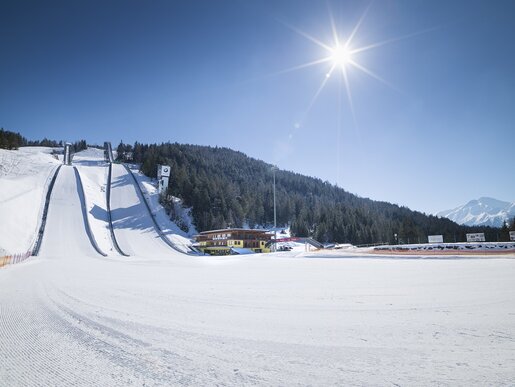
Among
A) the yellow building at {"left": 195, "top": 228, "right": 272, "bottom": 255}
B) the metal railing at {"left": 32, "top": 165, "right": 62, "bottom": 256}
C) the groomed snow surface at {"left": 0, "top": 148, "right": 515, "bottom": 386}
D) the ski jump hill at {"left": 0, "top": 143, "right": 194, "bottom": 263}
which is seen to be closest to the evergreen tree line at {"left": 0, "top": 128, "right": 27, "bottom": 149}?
the ski jump hill at {"left": 0, "top": 143, "right": 194, "bottom": 263}

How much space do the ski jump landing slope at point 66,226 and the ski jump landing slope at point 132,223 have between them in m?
6.56

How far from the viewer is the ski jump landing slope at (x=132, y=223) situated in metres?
55.4

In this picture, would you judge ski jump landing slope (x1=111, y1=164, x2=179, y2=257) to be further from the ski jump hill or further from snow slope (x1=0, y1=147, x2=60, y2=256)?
snow slope (x1=0, y1=147, x2=60, y2=256)

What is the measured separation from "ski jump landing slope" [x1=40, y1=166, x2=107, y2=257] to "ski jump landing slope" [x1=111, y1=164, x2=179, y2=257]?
6561 millimetres

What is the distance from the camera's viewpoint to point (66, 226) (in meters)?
58.0

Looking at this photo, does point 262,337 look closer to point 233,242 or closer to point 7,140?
point 233,242

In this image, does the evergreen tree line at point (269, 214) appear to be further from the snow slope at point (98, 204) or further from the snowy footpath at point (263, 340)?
the snowy footpath at point (263, 340)

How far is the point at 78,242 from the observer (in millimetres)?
51594

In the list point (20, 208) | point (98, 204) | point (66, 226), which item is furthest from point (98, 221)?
point (20, 208)

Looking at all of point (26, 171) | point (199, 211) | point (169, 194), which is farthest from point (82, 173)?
point (199, 211)

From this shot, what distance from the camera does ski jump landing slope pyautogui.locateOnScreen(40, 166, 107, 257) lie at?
46506 mm

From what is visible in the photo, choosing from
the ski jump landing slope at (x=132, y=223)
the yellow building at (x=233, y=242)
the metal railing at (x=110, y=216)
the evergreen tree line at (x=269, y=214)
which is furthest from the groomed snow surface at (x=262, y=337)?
the evergreen tree line at (x=269, y=214)

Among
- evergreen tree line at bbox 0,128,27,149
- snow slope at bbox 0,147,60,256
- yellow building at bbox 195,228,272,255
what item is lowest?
yellow building at bbox 195,228,272,255

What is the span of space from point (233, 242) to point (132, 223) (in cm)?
2644
